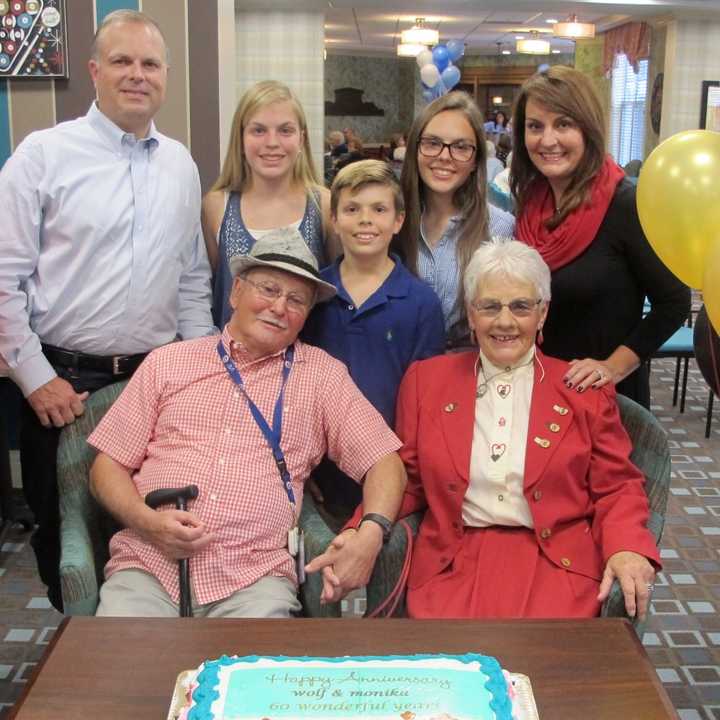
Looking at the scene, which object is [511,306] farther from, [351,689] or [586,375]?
[351,689]

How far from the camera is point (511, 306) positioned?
2.05 meters

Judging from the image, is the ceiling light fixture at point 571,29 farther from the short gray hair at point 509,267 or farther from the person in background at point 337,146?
the short gray hair at point 509,267

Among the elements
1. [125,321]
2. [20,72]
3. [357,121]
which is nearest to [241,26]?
[20,72]

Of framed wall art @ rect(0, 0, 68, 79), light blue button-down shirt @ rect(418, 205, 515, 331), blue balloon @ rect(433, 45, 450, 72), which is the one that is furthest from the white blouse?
blue balloon @ rect(433, 45, 450, 72)

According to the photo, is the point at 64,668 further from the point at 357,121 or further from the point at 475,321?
the point at 357,121

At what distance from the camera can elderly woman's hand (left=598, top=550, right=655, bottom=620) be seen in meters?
1.78

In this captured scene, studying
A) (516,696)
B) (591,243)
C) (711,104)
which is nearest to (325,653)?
(516,696)

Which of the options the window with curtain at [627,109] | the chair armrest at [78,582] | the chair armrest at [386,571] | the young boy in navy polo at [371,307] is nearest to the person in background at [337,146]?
the window with curtain at [627,109]

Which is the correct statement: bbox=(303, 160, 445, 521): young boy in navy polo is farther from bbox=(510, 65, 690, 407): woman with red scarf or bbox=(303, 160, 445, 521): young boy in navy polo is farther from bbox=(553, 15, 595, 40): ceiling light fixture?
bbox=(553, 15, 595, 40): ceiling light fixture

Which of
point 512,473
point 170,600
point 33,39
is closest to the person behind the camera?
point 170,600

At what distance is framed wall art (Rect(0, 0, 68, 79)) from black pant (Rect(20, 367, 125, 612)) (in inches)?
69.3

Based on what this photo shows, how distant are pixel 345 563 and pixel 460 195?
1076 millimetres

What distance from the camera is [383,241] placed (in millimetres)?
2238

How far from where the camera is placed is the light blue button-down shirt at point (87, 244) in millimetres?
2273
